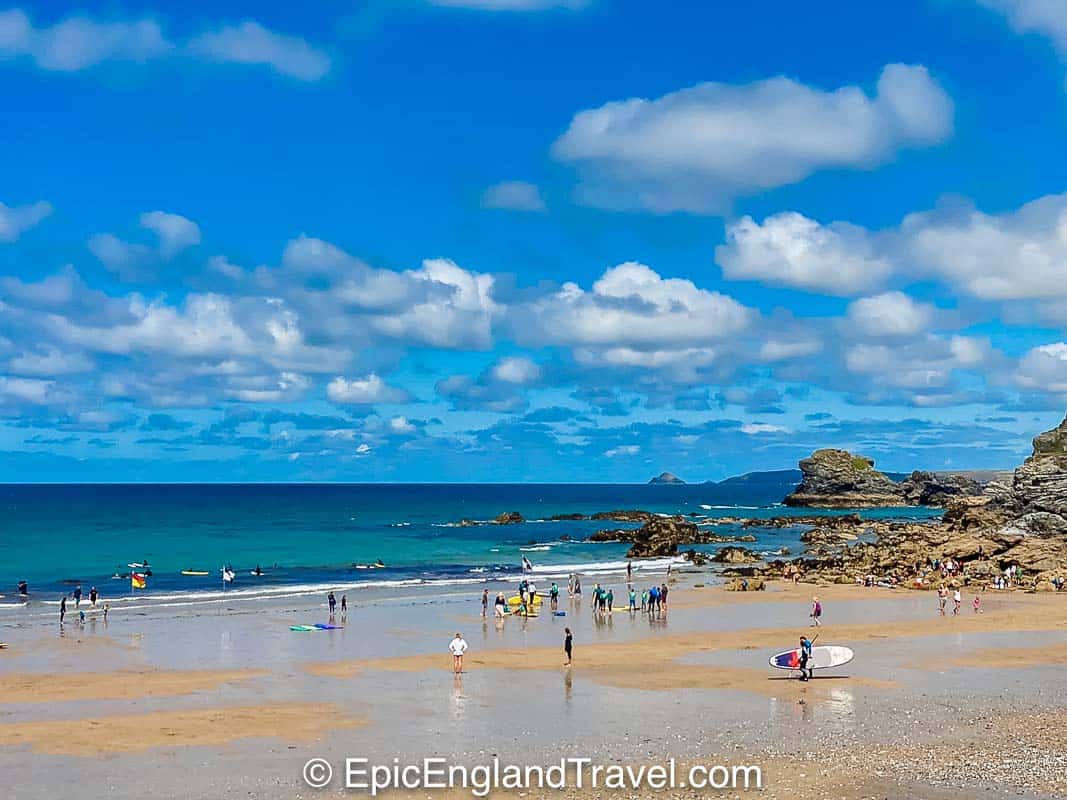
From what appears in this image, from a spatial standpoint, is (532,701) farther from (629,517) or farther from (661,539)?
(629,517)

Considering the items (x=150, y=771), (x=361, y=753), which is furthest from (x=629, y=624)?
(x=150, y=771)

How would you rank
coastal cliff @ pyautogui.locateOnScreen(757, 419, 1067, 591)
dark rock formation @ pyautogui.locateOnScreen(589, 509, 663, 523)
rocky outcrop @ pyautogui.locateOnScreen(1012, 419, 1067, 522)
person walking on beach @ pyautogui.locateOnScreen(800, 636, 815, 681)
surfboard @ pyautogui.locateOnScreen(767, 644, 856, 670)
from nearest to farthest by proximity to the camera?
person walking on beach @ pyautogui.locateOnScreen(800, 636, 815, 681), surfboard @ pyautogui.locateOnScreen(767, 644, 856, 670), coastal cliff @ pyautogui.locateOnScreen(757, 419, 1067, 591), rocky outcrop @ pyautogui.locateOnScreen(1012, 419, 1067, 522), dark rock formation @ pyautogui.locateOnScreen(589, 509, 663, 523)

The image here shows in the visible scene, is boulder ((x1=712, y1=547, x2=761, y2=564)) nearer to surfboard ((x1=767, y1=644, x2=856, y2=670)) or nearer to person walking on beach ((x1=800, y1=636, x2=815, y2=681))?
surfboard ((x1=767, y1=644, x2=856, y2=670))

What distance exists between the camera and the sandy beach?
2209cm

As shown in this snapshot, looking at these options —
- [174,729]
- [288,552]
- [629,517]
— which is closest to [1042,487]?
[629,517]

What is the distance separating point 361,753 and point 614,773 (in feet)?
19.6

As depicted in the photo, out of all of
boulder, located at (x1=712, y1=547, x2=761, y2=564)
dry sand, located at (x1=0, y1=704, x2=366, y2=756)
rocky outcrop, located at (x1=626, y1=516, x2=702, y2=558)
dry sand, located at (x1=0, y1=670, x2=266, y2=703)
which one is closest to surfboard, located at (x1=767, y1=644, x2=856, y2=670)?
dry sand, located at (x1=0, y1=704, x2=366, y2=756)

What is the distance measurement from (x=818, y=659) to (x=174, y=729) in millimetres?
19719

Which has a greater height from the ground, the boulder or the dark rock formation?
the dark rock formation

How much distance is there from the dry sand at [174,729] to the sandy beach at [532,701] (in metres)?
0.10

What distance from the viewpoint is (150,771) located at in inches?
862

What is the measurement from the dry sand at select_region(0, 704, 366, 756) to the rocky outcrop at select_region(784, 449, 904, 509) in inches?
6469

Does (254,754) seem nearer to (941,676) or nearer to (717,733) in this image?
(717,733)

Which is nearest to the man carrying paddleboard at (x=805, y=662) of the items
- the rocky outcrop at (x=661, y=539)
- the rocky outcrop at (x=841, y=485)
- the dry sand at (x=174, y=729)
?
the dry sand at (x=174, y=729)
